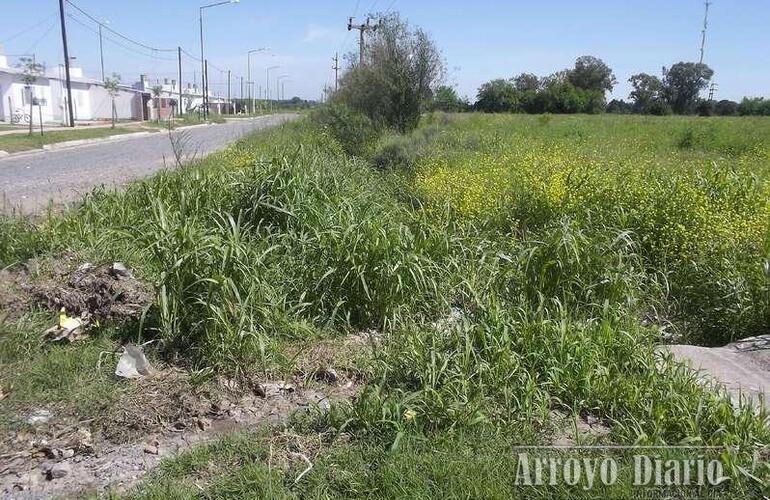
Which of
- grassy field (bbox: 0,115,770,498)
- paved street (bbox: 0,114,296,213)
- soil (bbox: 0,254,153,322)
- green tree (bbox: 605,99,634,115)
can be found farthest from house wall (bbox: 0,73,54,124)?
green tree (bbox: 605,99,634,115)

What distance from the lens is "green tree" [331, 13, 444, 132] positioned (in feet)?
65.9

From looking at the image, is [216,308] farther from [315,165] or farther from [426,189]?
[426,189]

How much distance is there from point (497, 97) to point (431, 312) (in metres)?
61.8

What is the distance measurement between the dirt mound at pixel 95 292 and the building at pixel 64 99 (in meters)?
24.3

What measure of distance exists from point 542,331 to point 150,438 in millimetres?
2257

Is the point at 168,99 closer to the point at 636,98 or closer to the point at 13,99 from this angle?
the point at 13,99

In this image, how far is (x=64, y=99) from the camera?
45.4 m

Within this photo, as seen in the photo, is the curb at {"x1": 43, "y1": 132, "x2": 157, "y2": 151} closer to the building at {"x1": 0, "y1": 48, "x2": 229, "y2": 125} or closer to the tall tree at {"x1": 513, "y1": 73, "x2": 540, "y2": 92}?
the building at {"x1": 0, "y1": 48, "x2": 229, "y2": 125}

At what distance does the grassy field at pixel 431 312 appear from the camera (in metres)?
2.74

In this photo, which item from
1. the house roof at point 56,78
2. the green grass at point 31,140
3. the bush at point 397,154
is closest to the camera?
the bush at point 397,154

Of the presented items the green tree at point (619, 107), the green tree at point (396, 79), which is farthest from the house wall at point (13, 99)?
the green tree at point (619, 107)

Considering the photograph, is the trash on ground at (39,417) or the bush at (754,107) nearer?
the trash on ground at (39,417)

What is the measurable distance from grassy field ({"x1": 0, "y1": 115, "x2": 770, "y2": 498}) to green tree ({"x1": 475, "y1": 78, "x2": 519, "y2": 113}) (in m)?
56.2

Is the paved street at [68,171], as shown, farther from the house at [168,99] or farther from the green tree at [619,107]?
the green tree at [619,107]
